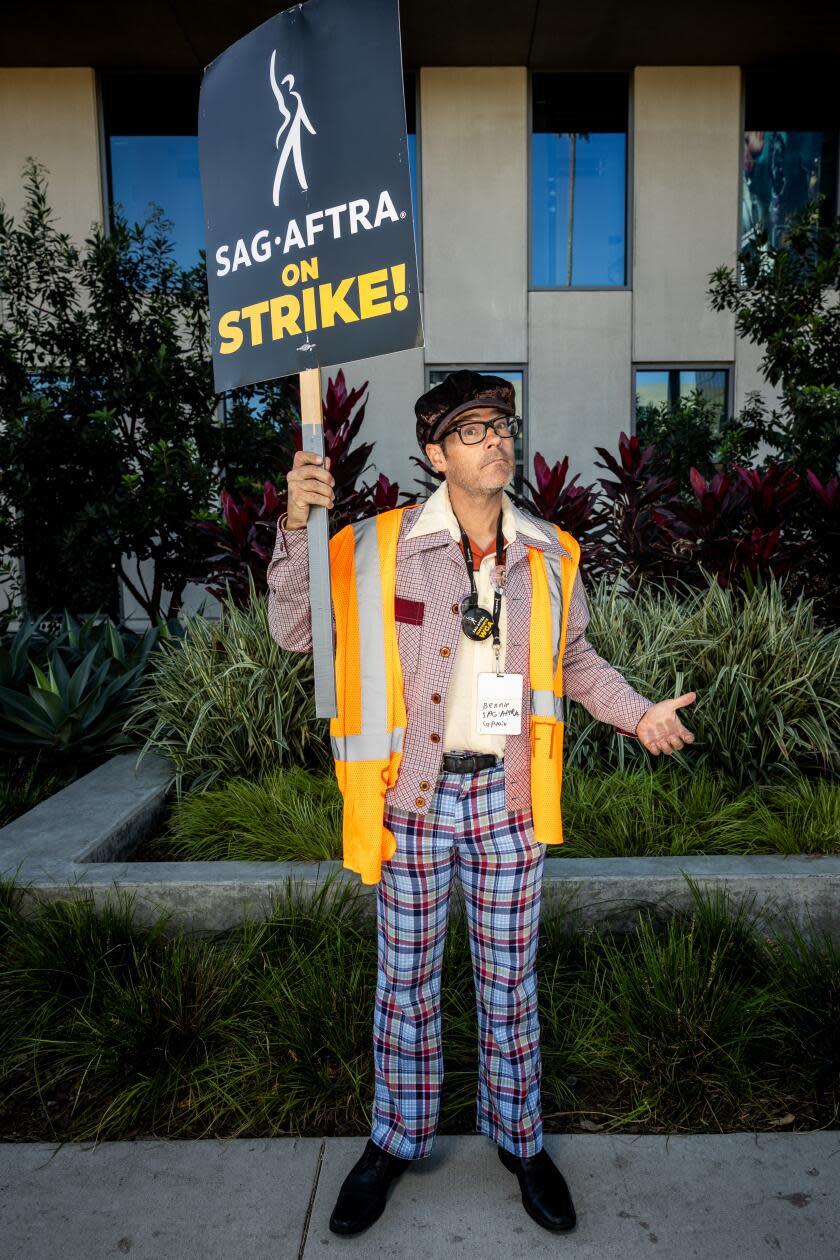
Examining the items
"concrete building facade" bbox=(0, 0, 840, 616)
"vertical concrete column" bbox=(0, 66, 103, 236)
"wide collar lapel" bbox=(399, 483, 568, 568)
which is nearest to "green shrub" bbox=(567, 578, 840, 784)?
"wide collar lapel" bbox=(399, 483, 568, 568)

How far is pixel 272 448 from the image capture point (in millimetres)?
7125

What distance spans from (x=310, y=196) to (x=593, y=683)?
56.0 inches

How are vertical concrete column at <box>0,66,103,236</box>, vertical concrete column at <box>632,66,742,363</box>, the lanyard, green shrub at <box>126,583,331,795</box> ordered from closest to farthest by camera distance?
the lanyard → green shrub at <box>126,583,331,795</box> → vertical concrete column at <box>0,66,103,236</box> → vertical concrete column at <box>632,66,742,363</box>

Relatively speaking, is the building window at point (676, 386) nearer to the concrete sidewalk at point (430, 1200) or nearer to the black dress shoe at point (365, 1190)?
the concrete sidewalk at point (430, 1200)

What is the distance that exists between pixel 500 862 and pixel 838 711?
2.98 meters

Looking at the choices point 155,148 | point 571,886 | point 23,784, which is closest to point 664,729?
point 571,886

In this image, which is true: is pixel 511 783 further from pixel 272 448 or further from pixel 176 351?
pixel 176 351

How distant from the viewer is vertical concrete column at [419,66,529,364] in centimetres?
1028

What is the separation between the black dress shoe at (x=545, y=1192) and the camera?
2.10 m

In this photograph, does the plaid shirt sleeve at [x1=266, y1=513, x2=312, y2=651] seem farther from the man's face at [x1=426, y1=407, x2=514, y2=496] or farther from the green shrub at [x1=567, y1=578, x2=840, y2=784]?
the green shrub at [x1=567, y1=578, x2=840, y2=784]

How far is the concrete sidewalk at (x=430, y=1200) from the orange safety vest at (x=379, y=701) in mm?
864

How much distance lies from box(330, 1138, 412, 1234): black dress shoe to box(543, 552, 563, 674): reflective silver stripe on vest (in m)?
1.33

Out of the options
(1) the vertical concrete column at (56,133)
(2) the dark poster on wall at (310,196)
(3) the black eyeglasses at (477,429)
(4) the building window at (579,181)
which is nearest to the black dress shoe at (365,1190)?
(3) the black eyeglasses at (477,429)

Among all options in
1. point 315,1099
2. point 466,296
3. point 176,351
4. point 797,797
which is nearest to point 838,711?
point 797,797
